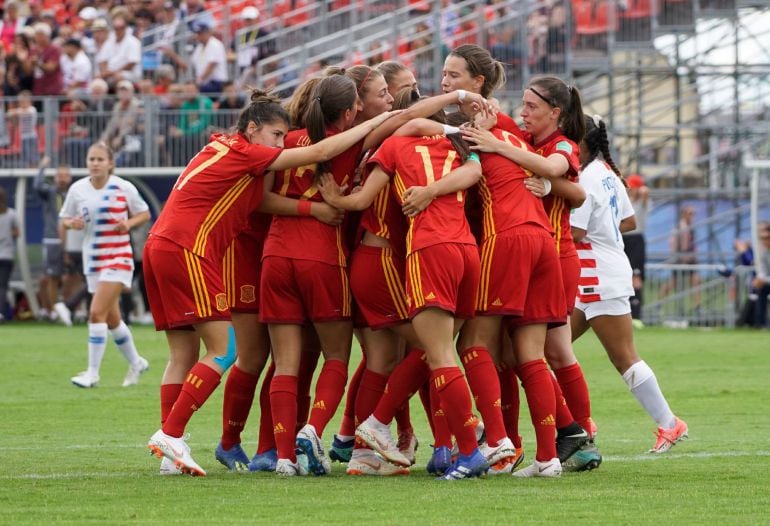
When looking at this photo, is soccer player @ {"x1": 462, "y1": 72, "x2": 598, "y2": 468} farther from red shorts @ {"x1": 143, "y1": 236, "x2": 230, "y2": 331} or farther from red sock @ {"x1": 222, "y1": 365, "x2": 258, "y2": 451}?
red shorts @ {"x1": 143, "y1": 236, "x2": 230, "y2": 331}

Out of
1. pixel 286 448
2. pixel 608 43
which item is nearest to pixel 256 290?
pixel 286 448

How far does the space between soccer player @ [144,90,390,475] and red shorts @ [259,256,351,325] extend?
9.7 inches

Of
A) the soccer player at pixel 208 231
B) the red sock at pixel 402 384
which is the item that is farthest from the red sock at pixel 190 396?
the red sock at pixel 402 384

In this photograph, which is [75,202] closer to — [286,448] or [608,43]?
[286,448]

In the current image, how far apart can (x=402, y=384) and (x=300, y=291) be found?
0.74 metres

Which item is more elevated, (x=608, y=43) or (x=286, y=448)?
(x=608, y=43)

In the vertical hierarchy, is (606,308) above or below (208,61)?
below

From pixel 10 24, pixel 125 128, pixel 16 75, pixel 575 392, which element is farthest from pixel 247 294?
pixel 10 24

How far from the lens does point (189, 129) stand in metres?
23.6

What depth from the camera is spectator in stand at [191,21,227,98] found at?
24328 mm

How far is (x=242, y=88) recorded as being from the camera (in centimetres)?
2439

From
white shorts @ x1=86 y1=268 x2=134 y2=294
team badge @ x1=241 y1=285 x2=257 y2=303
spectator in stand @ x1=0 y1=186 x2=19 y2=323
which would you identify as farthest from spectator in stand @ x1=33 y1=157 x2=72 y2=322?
team badge @ x1=241 y1=285 x2=257 y2=303

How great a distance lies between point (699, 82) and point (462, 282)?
854 inches

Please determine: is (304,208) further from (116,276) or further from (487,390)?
(116,276)
